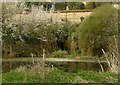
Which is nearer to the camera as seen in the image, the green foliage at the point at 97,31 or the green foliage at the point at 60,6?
the green foliage at the point at 97,31

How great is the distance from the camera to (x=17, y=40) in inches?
382

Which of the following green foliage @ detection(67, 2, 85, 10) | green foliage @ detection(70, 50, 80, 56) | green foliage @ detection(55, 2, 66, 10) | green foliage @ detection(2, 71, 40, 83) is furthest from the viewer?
green foliage @ detection(67, 2, 85, 10)

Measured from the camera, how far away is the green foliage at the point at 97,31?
9109mm

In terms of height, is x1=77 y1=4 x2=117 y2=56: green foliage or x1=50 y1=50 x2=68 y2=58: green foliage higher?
x1=77 y1=4 x2=117 y2=56: green foliage

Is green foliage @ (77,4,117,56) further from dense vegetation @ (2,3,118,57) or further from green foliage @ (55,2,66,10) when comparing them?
green foliage @ (55,2,66,10)

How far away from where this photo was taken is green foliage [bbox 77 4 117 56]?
9109 mm

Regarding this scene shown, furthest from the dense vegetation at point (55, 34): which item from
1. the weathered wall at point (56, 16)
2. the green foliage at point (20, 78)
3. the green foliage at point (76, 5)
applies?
the green foliage at point (20, 78)

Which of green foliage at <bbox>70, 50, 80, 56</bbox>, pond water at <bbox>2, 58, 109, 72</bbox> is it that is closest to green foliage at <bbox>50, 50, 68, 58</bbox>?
green foliage at <bbox>70, 50, 80, 56</bbox>

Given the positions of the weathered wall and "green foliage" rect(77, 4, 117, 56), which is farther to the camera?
the weathered wall

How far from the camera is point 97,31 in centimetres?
964

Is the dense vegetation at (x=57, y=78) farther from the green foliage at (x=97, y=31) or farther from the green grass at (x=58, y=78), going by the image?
the green foliage at (x=97, y=31)

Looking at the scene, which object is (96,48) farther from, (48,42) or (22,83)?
(22,83)

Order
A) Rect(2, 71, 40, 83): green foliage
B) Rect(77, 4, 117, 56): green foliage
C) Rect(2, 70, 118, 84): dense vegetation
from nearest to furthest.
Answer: Rect(2, 70, 118, 84): dense vegetation
Rect(2, 71, 40, 83): green foliage
Rect(77, 4, 117, 56): green foliage

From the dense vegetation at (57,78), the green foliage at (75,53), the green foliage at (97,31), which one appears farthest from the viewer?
the green foliage at (75,53)
